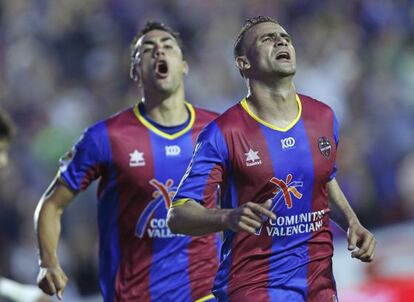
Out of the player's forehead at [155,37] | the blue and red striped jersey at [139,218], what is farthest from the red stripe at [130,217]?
the player's forehead at [155,37]

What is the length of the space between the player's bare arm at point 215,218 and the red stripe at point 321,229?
35 cm

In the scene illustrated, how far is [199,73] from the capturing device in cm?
1409

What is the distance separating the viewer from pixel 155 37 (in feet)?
24.7

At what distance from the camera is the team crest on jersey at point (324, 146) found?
6.18 metres

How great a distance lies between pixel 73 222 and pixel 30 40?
3959mm

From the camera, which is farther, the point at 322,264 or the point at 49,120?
the point at 49,120

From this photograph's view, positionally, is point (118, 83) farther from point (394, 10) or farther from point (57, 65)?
point (394, 10)

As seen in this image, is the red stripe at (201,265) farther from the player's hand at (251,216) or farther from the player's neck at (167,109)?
the player's hand at (251,216)

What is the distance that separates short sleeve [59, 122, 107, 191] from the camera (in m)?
7.20

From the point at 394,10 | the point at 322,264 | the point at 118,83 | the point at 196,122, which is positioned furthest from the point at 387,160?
the point at 322,264

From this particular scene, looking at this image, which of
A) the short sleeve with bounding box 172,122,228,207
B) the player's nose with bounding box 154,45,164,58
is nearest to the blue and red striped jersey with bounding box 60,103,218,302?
the player's nose with bounding box 154,45,164,58

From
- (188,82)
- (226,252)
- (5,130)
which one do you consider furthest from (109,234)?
(188,82)

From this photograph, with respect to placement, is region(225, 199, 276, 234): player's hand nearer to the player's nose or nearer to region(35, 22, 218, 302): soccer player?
region(35, 22, 218, 302): soccer player

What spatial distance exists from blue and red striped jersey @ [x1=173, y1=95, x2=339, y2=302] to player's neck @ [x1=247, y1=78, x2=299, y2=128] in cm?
4
